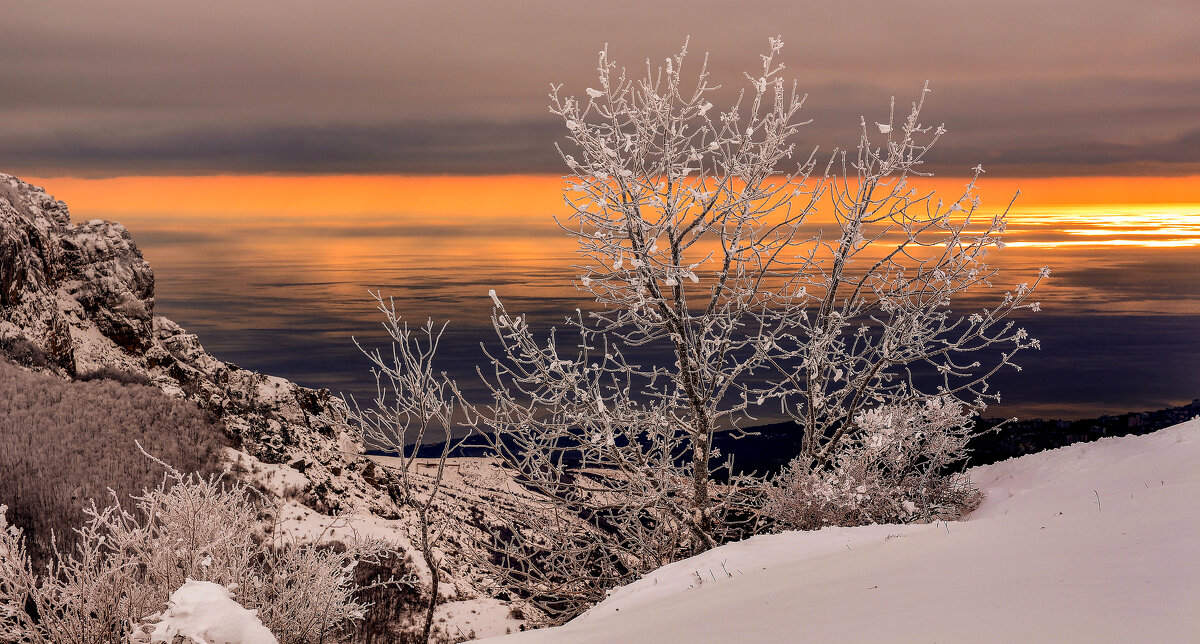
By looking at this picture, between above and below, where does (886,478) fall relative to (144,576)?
above

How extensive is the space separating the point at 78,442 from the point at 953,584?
20.2m

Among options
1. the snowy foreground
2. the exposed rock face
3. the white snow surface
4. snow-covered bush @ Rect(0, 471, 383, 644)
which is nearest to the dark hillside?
the exposed rock face

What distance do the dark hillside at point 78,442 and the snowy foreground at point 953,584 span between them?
13.3 meters

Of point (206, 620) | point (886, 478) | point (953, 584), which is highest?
point (953, 584)

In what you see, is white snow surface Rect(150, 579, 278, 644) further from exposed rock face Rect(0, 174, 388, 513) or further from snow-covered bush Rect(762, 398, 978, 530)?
exposed rock face Rect(0, 174, 388, 513)

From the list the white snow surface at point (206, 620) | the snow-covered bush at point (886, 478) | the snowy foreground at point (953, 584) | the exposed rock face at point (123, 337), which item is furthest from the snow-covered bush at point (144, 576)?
the exposed rock face at point (123, 337)

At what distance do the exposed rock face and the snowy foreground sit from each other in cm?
1796

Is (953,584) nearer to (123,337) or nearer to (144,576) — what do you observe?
(144,576)

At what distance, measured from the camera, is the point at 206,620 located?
4758 mm

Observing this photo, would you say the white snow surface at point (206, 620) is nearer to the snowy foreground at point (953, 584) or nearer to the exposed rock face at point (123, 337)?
the snowy foreground at point (953, 584)

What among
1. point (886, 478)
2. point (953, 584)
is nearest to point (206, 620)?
point (953, 584)

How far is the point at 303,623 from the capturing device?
8352mm

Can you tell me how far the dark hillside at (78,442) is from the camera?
630 inches

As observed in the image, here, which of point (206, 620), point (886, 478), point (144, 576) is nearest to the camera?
point (206, 620)
